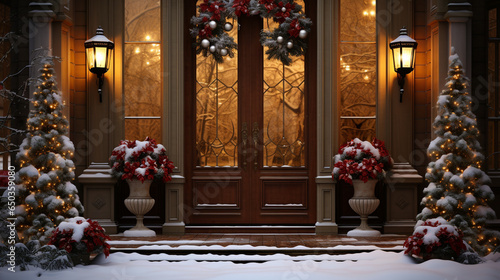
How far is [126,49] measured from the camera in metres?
→ 8.23

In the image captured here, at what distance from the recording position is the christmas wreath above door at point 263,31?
8094 millimetres

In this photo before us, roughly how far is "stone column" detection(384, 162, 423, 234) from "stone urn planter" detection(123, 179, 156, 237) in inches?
120

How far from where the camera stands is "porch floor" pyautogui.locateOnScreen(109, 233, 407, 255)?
654 cm

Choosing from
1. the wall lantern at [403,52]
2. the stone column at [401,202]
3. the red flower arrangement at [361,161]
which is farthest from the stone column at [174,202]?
the wall lantern at [403,52]

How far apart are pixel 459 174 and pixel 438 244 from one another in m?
1.15

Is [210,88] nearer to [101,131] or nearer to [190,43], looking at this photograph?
[190,43]

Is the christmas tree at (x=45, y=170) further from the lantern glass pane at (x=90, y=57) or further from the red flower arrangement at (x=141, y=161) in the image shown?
the lantern glass pane at (x=90, y=57)

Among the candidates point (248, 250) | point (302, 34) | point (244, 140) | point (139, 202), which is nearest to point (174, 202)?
point (139, 202)

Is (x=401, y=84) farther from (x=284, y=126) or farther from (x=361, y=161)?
(x=284, y=126)

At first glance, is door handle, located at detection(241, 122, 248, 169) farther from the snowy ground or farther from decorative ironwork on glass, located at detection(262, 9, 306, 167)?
the snowy ground

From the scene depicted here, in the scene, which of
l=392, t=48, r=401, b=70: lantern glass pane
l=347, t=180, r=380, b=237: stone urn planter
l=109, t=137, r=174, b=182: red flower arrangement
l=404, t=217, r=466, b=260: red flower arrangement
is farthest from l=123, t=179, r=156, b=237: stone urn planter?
l=392, t=48, r=401, b=70: lantern glass pane

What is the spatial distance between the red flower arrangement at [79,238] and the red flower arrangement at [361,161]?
A: 10.3 feet

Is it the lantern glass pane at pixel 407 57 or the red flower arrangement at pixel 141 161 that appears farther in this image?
the lantern glass pane at pixel 407 57

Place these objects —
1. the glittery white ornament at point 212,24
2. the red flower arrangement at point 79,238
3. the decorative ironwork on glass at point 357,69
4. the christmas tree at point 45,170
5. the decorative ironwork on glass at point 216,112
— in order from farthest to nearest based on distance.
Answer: the decorative ironwork on glass at point 216,112
the decorative ironwork on glass at point 357,69
the glittery white ornament at point 212,24
the christmas tree at point 45,170
the red flower arrangement at point 79,238
